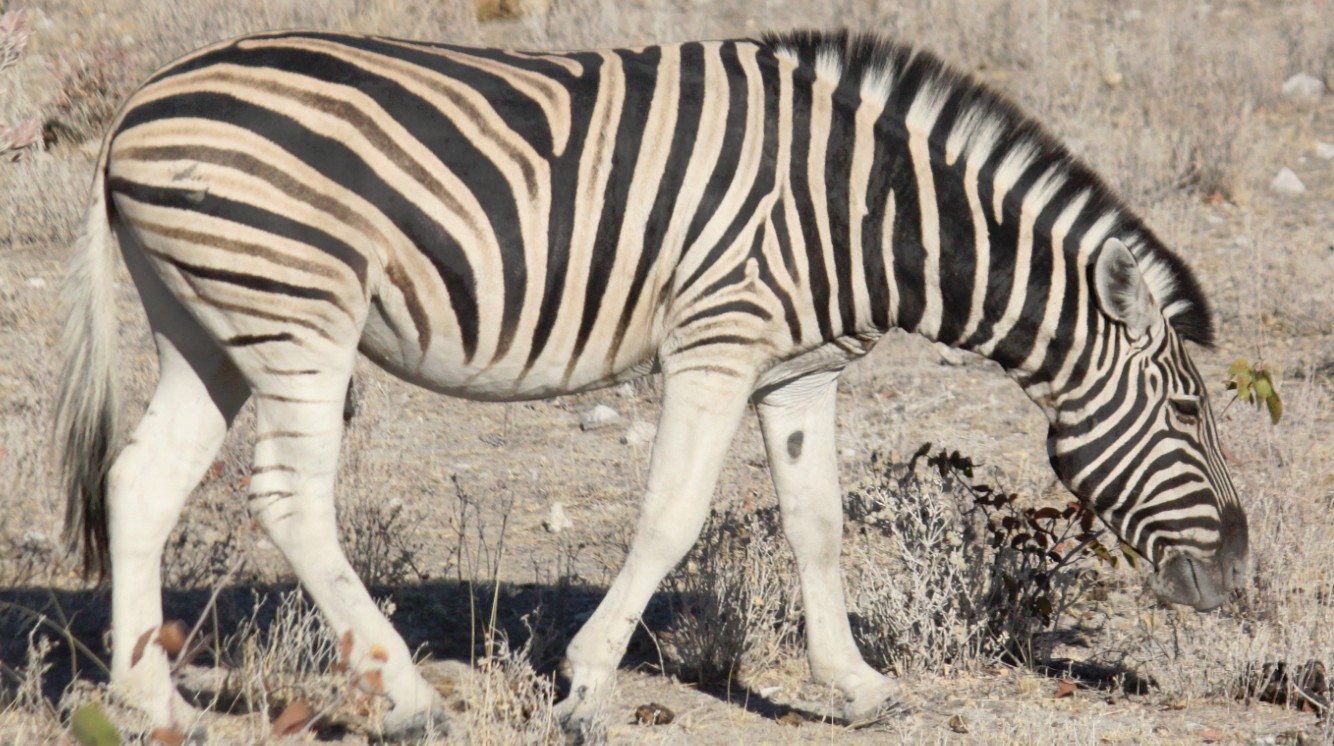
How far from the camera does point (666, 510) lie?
13.0ft

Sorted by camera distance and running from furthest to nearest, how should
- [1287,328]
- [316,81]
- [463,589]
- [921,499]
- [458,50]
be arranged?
[1287,328]
[463,589]
[921,499]
[458,50]
[316,81]

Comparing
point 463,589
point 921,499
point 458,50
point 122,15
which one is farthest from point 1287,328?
point 122,15

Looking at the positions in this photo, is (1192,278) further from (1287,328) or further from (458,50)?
(1287,328)

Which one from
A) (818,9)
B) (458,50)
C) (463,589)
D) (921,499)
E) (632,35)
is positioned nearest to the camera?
(458,50)

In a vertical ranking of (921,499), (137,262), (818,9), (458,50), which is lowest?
(921,499)

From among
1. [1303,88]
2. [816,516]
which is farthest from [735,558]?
[1303,88]

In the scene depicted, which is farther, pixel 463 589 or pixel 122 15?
pixel 122 15

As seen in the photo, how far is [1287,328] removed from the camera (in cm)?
770

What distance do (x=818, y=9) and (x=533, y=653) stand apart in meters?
8.74

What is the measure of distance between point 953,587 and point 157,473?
2561 mm

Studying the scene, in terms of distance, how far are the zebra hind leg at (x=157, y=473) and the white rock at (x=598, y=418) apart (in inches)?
113

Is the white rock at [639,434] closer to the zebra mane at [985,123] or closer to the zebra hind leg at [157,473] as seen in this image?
the zebra hind leg at [157,473]

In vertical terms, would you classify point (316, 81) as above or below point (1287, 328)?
below

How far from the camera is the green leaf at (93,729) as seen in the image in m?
2.31
